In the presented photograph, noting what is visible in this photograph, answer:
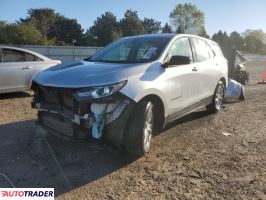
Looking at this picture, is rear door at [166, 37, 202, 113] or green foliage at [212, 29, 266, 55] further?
green foliage at [212, 29, 266, 55]

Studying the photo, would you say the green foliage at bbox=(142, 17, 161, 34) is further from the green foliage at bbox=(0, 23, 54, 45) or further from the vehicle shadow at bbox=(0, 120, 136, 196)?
the vehicle shadow at bbox=(0, 120, 136, 196)

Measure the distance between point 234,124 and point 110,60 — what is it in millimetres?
3094

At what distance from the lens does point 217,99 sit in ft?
27.7

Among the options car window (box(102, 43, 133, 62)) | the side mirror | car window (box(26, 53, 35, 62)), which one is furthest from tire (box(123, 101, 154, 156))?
car window (box(26, 53, 35, 62))

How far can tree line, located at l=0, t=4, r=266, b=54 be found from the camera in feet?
172

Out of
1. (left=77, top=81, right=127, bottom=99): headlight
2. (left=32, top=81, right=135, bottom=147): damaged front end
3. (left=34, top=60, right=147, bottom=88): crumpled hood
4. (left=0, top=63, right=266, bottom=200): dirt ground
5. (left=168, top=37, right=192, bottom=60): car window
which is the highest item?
(left=168, top=37, right=192, bottom=60): car window

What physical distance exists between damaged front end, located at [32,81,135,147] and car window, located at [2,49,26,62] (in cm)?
536

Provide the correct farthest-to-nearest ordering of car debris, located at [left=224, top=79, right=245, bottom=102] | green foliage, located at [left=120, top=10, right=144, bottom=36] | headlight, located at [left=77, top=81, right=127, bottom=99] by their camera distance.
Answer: green foliage, located at [left=120, top=10, right=144, bottom=36]
car debris, located at [left=224, top=79, right=245, bottom=102]
headlight, located at [left=77, top=81, right=127, bottom=99]

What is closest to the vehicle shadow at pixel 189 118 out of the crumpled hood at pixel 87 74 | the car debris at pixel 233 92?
the car debris at pixel 233 92

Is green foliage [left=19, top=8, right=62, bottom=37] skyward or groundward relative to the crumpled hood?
skyward

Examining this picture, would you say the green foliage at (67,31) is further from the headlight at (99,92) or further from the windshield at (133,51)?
the headlight at (99,92)

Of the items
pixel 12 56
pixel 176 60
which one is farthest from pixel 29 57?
pixel 176 60

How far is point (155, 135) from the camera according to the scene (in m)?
6.47

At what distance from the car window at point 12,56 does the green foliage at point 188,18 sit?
321ft
